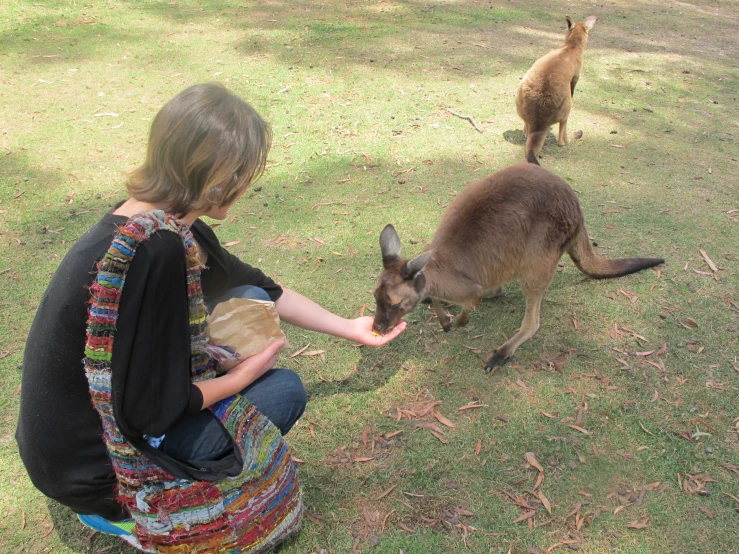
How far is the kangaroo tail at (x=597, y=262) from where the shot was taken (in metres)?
2.89

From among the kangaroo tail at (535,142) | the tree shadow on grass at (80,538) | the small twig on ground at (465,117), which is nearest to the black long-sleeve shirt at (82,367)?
the tree shadow on grass at (80,538)

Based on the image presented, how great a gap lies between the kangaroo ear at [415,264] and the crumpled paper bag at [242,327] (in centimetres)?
91

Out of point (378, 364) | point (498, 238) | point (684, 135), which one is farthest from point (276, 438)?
point (684, 135)

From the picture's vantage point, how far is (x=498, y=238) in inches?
105

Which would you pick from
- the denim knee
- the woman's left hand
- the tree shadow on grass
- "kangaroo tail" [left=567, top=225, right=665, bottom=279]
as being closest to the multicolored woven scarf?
the denim knee

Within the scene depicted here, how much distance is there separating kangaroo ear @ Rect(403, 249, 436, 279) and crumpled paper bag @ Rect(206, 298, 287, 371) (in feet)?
2.98

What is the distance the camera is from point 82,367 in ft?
4.42

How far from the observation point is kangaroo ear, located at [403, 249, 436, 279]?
2.40 meters

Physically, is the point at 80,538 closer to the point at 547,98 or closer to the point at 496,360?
the point at 496,360

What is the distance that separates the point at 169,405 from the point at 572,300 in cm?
238

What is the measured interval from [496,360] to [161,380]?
1755 mm

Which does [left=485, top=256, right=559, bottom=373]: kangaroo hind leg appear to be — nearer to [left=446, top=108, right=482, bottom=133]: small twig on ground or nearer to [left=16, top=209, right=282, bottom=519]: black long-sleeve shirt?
[left=16, top=209, right=282, bottom=519]: black long-sleeve shirt

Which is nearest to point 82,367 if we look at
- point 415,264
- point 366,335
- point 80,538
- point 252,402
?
point 252,402

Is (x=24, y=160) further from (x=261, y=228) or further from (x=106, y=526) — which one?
(x=106, y=526)
